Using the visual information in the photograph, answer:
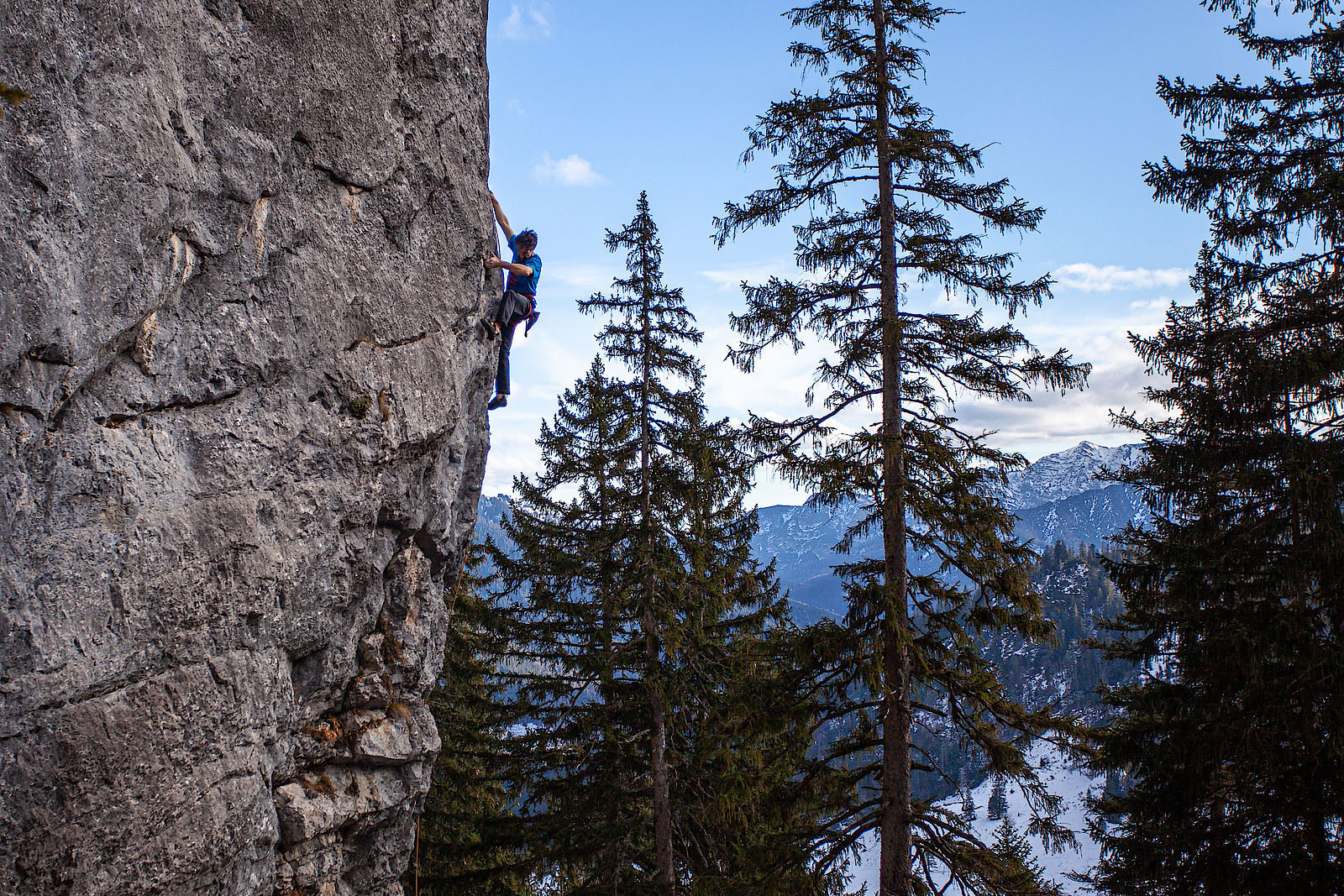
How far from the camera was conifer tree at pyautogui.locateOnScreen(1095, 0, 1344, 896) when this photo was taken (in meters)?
8.28

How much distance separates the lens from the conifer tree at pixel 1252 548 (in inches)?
326

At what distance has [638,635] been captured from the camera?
39.9ft

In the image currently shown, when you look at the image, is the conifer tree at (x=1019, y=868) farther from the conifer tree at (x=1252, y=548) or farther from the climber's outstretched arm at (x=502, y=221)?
the climber's outstretched arm at (x=502, y=221)

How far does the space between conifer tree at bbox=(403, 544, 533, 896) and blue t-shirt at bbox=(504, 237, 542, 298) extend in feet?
15.2

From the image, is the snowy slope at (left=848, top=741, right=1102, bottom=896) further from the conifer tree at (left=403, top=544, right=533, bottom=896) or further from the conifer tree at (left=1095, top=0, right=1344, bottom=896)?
the conifer tree at (left=1095, top=0, right=1344, bottom=896)

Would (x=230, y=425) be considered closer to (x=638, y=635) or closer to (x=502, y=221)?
(x=502, y=221)

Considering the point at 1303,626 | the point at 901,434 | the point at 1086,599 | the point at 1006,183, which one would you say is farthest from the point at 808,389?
the point at 1086,599

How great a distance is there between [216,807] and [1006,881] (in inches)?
296

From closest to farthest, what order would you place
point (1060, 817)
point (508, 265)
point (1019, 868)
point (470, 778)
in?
point (1019, 868) → point (508, 265) → point (470, 778) → point (1060, 817)

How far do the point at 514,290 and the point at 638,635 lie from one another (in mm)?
5991

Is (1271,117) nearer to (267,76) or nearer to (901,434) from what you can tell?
(901,434)

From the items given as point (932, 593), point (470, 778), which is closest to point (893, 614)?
point (932, 593)

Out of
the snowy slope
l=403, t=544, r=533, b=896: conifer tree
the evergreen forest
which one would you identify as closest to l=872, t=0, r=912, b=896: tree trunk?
the evergreen forest

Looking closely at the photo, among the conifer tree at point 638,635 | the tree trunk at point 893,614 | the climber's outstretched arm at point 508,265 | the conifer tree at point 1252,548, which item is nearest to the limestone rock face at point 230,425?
the climber's outstretched arm at point 508,265
